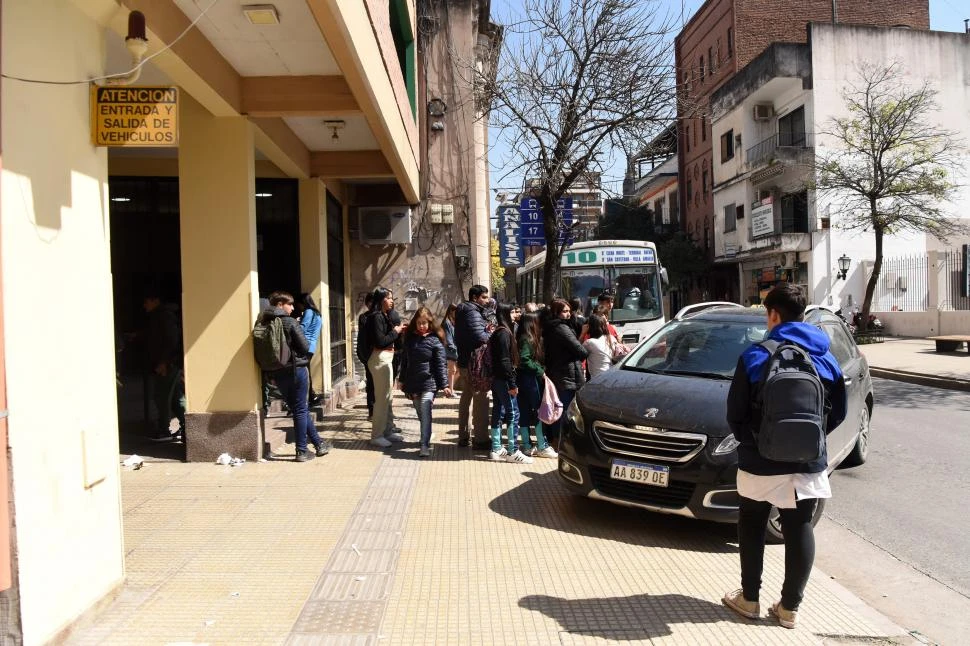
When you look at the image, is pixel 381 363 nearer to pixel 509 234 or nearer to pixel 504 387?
pixel 504 387

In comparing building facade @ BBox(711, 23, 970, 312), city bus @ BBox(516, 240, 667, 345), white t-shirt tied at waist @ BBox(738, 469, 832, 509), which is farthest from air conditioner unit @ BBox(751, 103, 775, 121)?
white t-shirt tied at waist @ BBox(738, 469, 832, 509)

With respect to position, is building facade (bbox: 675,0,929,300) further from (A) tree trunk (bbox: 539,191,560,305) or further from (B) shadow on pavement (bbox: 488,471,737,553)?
(B) shadow on pavement (bbox: 488,471,737,553)

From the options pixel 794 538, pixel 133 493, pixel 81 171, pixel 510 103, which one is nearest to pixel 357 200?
pixel 510 103

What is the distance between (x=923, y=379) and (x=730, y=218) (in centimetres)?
2529

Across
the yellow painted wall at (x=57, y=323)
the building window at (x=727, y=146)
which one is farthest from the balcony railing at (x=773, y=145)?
the yellow painted wall at (x=57, y=323)

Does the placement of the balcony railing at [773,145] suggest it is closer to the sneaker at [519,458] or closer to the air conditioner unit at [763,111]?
the air conditioner unit at [763,111]

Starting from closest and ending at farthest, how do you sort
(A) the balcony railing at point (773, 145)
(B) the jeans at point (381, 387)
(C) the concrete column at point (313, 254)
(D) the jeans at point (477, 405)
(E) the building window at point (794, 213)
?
(D) the jeans at point (477, 405), (B) the jeans at point (381, 387), (C) the concrete column at point (313, 254), (A) the balcony railing at point (773, 145), (E) the building window at point (794, 213)

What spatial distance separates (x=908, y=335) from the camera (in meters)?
27.2

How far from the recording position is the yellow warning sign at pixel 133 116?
164 inches

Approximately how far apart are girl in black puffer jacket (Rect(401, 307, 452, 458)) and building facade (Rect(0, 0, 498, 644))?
5.37ft

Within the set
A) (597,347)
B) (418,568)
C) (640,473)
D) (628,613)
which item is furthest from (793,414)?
(597,347)

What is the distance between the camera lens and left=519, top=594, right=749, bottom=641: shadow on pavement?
13.0ft

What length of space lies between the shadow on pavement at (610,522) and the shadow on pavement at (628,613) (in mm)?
1143

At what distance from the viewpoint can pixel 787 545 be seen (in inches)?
155
